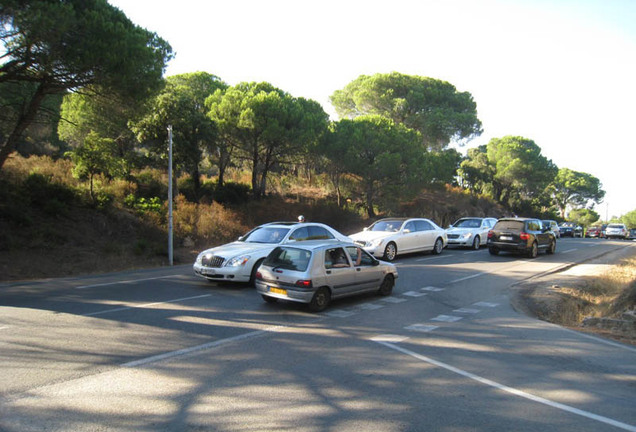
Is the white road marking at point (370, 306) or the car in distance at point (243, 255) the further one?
the car in distance at point (243, 255)

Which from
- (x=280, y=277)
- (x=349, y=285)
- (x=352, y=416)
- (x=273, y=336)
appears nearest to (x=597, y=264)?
(x=349, y=285)

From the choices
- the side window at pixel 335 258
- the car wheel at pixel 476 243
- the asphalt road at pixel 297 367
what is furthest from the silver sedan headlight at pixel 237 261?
the car wheel at pixel 476 243

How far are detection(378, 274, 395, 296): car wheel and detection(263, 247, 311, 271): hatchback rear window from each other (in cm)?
259

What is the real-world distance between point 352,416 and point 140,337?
4112 mm

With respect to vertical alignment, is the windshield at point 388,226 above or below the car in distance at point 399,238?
above

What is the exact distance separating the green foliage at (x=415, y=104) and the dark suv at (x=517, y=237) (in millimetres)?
23820

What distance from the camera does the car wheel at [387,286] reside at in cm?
1095

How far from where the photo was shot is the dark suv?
19328mm

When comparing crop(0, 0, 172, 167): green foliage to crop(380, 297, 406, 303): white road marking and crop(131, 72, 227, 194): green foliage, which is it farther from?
crop(380, 297, 406, 303): white road marking

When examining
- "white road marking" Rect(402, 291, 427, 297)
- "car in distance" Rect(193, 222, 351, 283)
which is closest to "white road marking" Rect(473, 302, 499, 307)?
"white road marking" Rect(402, 291, 427, 297)

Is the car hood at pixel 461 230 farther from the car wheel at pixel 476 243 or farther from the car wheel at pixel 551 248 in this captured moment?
the car wheel at pixel 551 248

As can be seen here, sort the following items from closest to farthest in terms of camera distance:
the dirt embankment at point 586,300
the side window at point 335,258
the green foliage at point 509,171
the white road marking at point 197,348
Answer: the white road marking at point 197,348, the dirt embankment at point 586,300, the side window at point 335,258, the green foliage at point 509,171

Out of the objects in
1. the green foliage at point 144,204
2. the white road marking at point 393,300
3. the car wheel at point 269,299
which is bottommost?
the white road marking at point 393,300

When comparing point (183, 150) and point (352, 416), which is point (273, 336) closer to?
point (352, 416)
